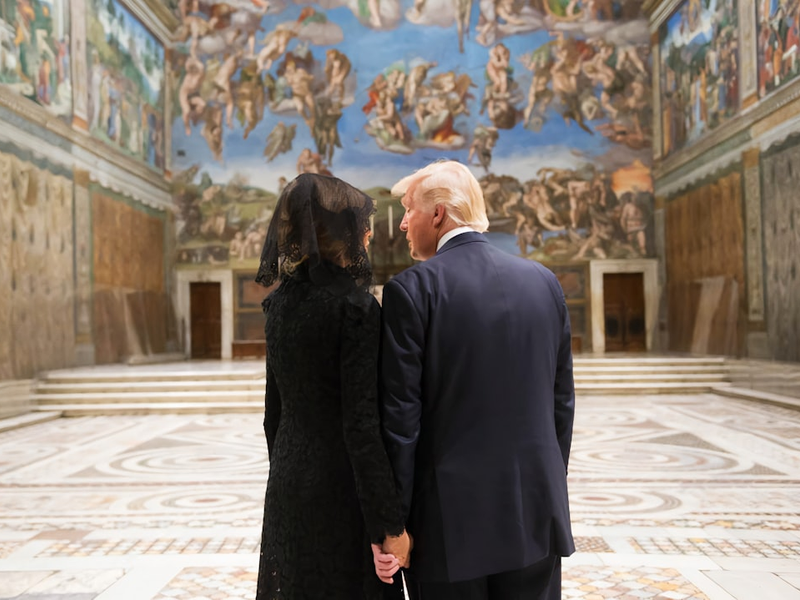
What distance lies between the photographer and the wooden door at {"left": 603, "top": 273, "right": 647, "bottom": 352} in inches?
795

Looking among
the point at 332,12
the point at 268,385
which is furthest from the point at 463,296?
the point at 332,12

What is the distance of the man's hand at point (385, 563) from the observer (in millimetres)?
1922

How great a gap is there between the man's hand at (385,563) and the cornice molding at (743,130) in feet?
43.2

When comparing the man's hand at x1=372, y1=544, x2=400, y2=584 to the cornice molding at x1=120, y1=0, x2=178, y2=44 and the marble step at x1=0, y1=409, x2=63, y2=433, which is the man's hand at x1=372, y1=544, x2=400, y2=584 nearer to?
the marble step at x1=0, y1=409, x2=63, y2=433

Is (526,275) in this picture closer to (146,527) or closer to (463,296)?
(463,296)

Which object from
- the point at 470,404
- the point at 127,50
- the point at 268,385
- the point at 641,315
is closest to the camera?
the point at 470,404

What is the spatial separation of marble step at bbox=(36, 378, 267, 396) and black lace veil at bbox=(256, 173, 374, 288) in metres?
10.9

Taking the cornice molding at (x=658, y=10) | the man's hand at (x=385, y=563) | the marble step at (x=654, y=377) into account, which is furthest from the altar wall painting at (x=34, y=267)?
the cornice molding at (x=658, y=10)

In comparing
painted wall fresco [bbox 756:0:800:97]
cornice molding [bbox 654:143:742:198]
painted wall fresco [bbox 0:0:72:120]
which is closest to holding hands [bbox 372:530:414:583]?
painted wall fresco [bbox 0:0:72:120]

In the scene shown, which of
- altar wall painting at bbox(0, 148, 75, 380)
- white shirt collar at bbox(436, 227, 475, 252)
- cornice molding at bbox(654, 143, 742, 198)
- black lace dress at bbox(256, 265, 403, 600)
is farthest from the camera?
cornice molding at bbox(654, 143, 742, 198)

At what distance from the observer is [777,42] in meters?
13.3

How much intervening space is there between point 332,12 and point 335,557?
20924mm

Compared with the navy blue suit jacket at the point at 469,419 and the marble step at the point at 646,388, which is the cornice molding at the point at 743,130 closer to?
the marble step at the point at 646,388

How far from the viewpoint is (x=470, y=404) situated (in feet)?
6.42
